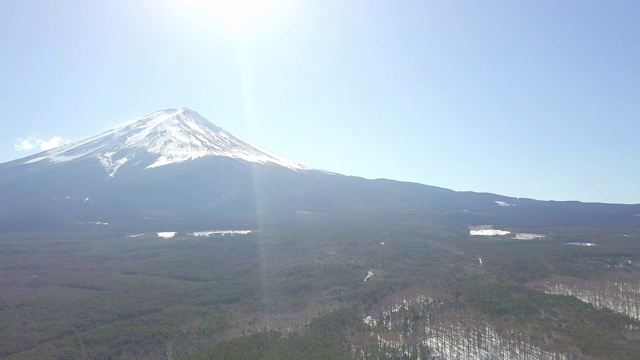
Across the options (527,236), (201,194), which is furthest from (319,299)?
(201,194)

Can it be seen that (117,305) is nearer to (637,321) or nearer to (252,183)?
(637,321)


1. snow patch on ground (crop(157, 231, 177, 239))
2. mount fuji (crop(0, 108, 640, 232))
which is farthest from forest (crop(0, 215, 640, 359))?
mount fuji (crop(0, 108, 640, 232))

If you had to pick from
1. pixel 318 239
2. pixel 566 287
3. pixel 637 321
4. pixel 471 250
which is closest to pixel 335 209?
pixel 318 239

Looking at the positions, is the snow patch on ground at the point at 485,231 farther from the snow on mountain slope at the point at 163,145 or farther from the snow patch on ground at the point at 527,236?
the snow on mountain slope at the point at 163,145

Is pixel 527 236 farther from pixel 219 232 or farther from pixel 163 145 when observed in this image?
pixel 163 145

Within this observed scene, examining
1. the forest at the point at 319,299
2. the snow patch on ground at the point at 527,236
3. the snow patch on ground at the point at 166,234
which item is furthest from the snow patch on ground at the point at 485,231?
the snow patch on ground at the point at 166,234
